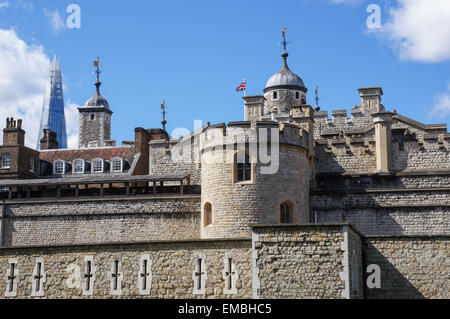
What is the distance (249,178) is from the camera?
106ft

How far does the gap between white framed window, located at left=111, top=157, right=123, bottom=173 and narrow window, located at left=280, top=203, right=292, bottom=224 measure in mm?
15308

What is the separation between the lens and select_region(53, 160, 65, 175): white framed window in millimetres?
47188

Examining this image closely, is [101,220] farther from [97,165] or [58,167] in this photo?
[58,167]

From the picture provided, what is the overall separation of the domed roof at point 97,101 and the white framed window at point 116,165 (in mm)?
34730

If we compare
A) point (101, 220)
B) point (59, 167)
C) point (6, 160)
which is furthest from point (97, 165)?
point (101, 220)

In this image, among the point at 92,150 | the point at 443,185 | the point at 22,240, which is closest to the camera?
the point at 443,185

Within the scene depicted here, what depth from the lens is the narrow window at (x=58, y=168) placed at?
47178 mm

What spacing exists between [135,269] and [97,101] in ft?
185

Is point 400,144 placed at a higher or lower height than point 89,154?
lower
